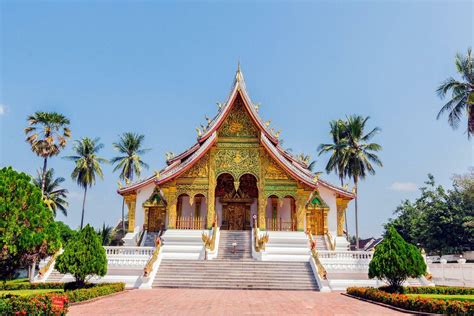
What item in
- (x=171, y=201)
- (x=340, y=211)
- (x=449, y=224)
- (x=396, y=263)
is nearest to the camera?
(x=396, y=263)

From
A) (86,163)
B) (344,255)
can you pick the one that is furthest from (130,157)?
(344,255)

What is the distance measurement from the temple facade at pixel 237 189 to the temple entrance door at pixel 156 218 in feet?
0.19

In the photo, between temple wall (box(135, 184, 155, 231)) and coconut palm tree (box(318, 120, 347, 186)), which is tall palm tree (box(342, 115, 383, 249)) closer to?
coconut palm tree (box(318, 120, 347, 186))

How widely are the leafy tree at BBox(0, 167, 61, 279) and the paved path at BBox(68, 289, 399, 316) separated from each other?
5.46 feet

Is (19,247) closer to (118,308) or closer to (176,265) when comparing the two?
(118,308)

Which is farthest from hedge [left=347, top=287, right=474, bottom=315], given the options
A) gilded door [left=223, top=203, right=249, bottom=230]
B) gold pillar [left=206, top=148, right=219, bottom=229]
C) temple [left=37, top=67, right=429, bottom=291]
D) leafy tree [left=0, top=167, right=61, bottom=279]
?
gilded door [left=223, top=203, right=249, bottom=230]

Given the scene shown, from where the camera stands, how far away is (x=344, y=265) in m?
15.4

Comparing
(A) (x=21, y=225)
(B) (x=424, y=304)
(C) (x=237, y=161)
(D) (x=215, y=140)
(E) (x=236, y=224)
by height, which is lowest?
(B) (x=424, y=304)

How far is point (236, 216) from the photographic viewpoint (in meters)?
23.0

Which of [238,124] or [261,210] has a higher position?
[238,124]

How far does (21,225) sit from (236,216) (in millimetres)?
15777

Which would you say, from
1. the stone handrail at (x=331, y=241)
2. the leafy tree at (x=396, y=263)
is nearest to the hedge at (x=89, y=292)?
the leafy tree at (x=396, y=263)

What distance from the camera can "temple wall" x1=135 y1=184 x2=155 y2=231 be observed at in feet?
74.2

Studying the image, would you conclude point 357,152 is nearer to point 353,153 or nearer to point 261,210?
point 353,153
